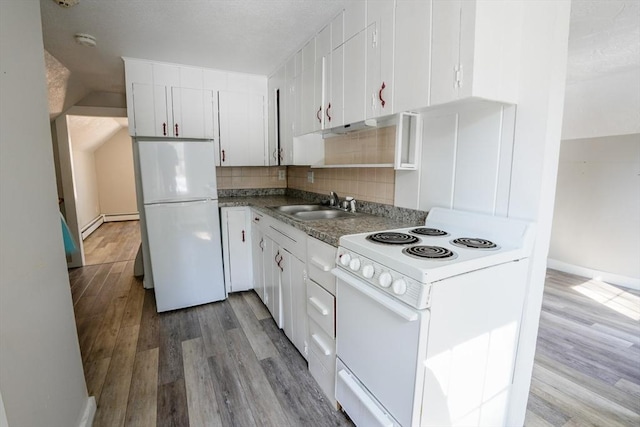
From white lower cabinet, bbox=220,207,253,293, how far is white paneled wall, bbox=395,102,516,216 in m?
1.78

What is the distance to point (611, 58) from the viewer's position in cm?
277

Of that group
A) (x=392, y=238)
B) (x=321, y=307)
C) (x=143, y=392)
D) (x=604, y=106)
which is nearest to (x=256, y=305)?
(x=143, y=392)

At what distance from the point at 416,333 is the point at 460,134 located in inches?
43.3

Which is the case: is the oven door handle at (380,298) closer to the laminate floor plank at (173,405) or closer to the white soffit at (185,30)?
the laminate floor plank at (173,405)

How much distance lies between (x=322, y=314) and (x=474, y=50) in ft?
4.72

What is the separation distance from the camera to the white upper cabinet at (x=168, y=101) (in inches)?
111

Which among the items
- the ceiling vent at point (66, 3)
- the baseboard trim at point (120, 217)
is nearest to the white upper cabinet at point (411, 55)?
the ceiling vent at point (66, 3)

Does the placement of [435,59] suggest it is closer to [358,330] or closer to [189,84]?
[358,330]

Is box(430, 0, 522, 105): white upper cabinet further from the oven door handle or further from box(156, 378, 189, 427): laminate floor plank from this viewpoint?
box(156, 378, 189, 427): laminate floor plank

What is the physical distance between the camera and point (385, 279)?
3.65 ft

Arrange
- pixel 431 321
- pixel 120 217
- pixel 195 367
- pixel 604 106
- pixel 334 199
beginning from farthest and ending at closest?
pixel 120 217, pixel 604 106, pixel 334 199, pixel 195 367, pixel 431 321

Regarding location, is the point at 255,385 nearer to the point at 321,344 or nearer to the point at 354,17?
the point at 321,344

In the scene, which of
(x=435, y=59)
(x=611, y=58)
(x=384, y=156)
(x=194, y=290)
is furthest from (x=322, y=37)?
(x=611, y=58)

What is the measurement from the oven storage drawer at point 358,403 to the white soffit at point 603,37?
104 inches
